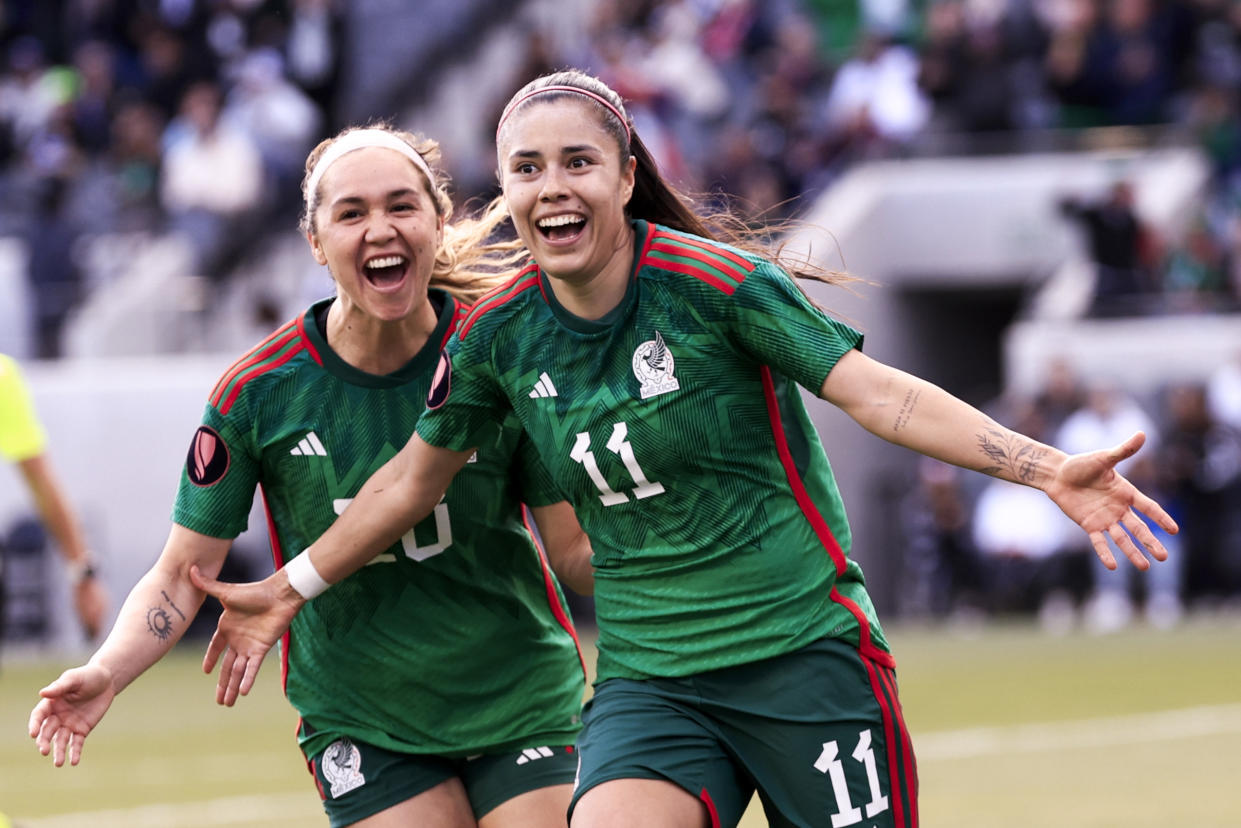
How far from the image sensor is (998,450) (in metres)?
4.40

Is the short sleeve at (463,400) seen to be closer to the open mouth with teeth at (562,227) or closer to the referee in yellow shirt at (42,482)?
the open mouth with teeth at (562,227)

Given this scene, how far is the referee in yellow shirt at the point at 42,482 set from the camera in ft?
26.0

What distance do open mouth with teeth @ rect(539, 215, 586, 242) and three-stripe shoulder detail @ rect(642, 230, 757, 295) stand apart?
0.18 meters

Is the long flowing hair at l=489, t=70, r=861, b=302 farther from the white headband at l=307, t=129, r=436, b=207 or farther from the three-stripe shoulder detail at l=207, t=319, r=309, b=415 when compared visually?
the three-stripe shoulder detail at l=207, t=319, r=309, b=415

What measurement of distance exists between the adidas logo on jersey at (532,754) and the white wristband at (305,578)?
64 cm

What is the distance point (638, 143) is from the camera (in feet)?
16.2

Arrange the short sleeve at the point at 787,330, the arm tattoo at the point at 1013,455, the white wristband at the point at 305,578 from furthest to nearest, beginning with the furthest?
1. the white wristband at the point at 305,578
2. the short sleeve at the point at 787,330
3. the arm tattoo at the point at 1013,455

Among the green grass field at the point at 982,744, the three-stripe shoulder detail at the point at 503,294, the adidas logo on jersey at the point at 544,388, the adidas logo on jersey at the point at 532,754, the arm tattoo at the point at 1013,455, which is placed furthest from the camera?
the green grass field at the point at 982,744

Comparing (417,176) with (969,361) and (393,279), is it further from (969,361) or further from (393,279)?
(969,361)

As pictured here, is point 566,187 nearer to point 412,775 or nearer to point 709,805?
point 709,805

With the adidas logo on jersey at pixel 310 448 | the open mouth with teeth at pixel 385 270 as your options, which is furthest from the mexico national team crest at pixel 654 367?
the adidas logo on jersey at pixel 310 448

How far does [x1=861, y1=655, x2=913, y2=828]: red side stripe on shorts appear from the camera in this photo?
468 centimetres

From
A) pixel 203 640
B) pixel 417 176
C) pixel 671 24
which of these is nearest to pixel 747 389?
pixel 417 176

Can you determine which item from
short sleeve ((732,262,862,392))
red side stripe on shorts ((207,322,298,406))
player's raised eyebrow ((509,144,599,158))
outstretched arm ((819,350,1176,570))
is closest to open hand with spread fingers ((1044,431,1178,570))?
outstretched arm ((819,350,1176,570))
